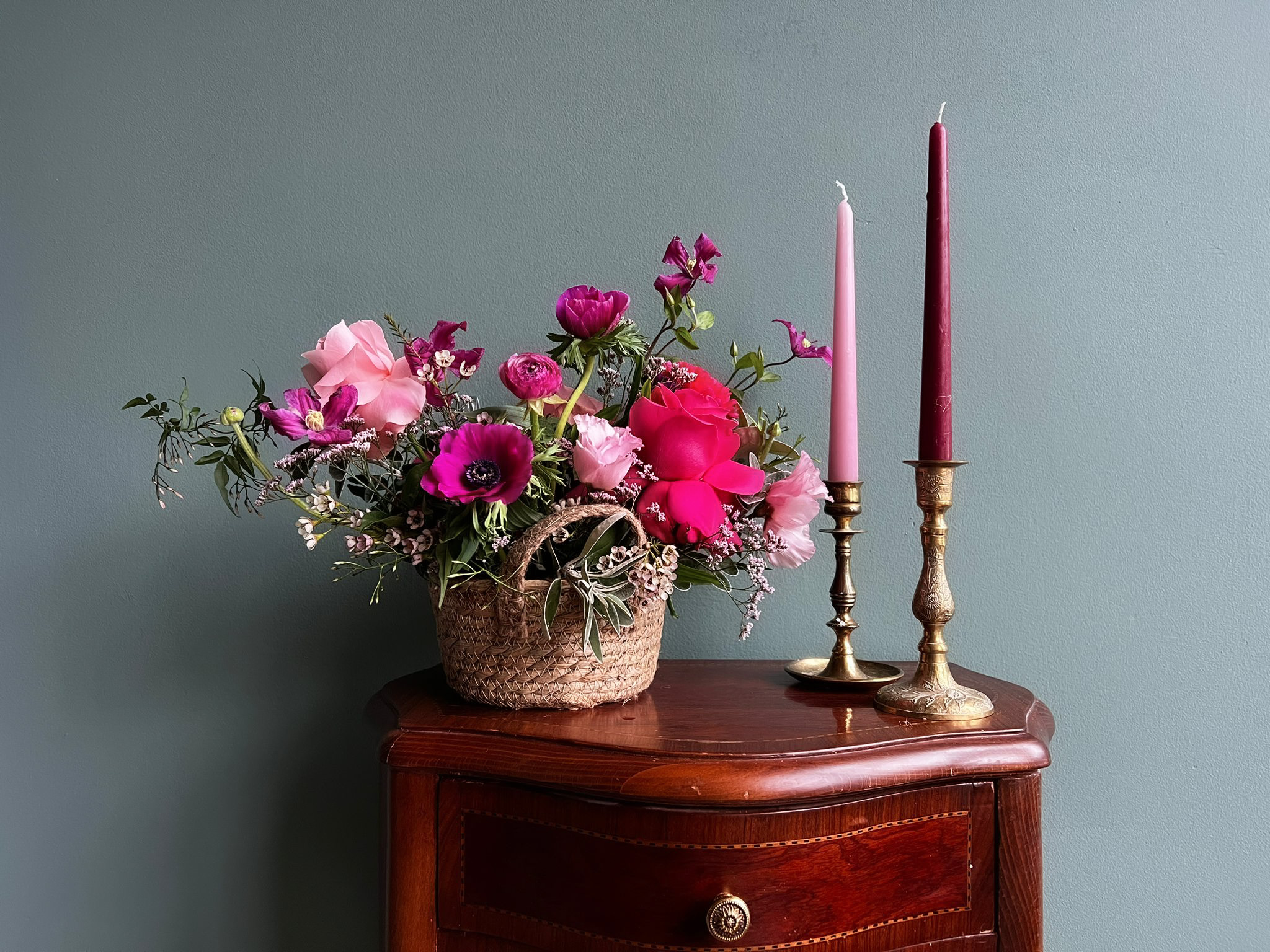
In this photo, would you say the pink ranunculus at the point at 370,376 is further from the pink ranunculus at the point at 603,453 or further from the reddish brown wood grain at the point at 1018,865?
the reddish brown wood grain at the point at 1018,865

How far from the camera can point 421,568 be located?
751 mm

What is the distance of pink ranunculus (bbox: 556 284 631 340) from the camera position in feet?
2.38

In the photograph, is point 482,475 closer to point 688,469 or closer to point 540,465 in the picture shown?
point 540,465

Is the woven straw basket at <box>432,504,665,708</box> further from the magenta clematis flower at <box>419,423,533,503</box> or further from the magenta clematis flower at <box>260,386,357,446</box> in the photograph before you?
the magenta clematis flower at <box>260,386,357,446</box>

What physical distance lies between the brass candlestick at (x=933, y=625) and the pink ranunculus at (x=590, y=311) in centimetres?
27

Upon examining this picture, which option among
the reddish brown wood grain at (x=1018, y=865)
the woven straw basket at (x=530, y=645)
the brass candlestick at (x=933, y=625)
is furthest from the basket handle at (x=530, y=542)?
the reddish brown wood grain at (x=1018, y=865)

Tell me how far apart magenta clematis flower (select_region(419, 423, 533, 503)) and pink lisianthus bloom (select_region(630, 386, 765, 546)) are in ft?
0.36

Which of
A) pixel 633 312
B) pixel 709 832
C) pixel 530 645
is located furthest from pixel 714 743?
pixel 633 312

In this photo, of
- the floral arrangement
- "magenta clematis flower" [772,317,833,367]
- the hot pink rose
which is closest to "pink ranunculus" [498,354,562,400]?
the floral arrangement

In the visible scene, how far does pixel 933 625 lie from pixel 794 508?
152mm

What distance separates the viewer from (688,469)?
701 millimetres

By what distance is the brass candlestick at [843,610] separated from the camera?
0.83m

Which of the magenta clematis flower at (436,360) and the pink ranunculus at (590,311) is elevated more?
the pink ranunculus at (590,311)

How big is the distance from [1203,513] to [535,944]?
2.78 ft
